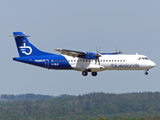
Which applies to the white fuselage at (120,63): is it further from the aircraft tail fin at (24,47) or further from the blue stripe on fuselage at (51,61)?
the aircraft tail fin at (24,47)

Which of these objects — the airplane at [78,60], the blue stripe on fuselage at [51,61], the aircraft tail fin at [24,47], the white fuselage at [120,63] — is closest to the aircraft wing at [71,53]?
the airplane at [78,60]

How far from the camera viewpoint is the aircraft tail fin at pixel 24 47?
64688mm

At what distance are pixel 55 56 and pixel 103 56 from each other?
6670mm

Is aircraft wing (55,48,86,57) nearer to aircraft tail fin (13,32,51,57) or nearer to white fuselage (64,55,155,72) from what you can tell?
white fuselage (64,55,155,72)

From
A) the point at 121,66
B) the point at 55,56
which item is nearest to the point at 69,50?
the point at 55,56

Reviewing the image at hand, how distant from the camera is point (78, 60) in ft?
205

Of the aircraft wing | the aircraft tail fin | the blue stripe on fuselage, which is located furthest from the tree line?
the aircraft wing

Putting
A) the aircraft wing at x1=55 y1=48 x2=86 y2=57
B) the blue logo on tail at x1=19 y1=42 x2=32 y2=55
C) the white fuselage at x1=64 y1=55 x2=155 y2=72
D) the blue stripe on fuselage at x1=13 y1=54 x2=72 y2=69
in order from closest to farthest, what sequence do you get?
the white fuselage at x1=64 y1=55 x2=155 y2=72 < the aircraft wing at x1=55 y1=48 x2=86 y2=57 < the blue stripe on fuselage at x1=13 y1=54 x2=72 y2=69 < the blue logo on tail at x1=19 y1=42 x2=32 y2=55

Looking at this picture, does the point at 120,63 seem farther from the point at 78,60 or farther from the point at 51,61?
the point at 51,61

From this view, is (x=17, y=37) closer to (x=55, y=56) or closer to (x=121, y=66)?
(x=55, y=56)

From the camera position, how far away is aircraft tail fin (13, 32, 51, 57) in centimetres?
6469

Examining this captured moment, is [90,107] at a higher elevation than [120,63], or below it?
below

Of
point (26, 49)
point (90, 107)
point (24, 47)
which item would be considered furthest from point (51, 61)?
point (90, 107)

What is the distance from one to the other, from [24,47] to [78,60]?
27.9ft
